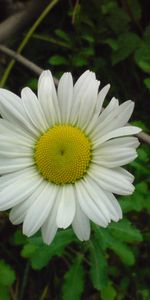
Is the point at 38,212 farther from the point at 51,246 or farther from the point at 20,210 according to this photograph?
the point at 51,246

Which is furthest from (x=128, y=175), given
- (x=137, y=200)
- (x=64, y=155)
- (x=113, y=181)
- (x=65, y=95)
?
(x=137, y=200)

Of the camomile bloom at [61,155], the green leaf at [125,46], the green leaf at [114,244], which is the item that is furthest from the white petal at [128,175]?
the green leaf at [125,46]

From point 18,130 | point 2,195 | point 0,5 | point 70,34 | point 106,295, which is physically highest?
point 0,5

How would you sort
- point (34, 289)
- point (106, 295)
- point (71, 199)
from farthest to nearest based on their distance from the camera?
point (34, 289)
point (106, 295)
point (71, 199)

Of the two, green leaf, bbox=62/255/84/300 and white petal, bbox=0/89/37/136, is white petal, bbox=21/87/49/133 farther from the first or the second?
green leaf, bbox=62/255/84/300

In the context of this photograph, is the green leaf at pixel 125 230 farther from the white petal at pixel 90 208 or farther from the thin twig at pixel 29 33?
the thin twig at pixel 29 33

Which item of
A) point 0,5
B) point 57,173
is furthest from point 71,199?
point 0,5

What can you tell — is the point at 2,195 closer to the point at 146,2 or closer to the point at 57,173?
the point at 57,173
